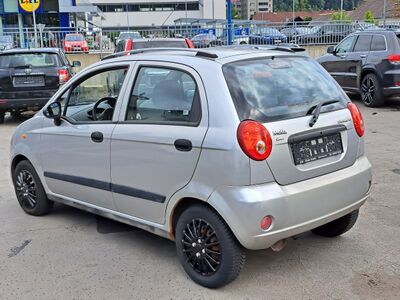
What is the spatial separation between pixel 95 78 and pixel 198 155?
67.7 inches

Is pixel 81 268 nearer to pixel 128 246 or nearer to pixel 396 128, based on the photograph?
pixel 128 246

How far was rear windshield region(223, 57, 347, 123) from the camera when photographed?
349 cm

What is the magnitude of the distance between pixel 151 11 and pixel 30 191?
79136mm

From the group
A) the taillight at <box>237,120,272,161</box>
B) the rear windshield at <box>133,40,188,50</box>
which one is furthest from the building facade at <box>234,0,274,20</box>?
the taillight at <box>237,120,272,161</box>

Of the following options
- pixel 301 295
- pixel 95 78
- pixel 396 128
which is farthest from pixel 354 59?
pixel 301 295

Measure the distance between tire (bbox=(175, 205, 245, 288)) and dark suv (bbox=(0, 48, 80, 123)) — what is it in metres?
8.25

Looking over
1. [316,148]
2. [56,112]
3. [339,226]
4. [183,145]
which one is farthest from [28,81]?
[316,148]

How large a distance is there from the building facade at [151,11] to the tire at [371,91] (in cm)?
6801

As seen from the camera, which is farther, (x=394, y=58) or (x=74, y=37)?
(x=74, y=37)

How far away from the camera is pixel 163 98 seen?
155 inches

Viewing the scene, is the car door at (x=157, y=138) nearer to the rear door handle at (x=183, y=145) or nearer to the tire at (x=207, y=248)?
the rear door handle at (x=183, y=145)

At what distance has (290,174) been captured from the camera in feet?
11.3

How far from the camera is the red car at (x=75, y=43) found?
21.0m

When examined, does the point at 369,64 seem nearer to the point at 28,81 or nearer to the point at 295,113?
the point at 28,81
